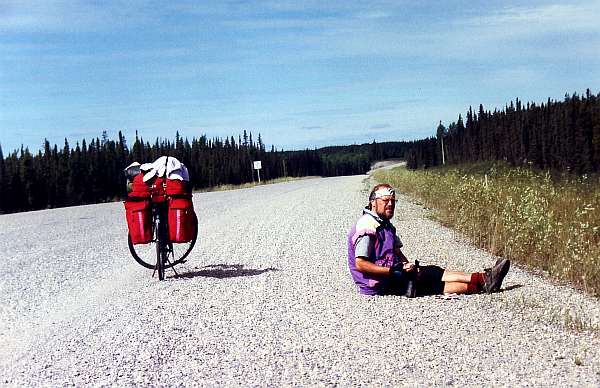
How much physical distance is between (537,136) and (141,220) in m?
83.8

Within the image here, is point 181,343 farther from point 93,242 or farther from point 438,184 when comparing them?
point 438,184

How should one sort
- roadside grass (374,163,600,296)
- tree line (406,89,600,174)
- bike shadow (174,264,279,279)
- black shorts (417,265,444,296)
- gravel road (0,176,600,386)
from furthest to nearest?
tree line (406,89,600,174), bike shadow (174,264,279,279), roadside grass (374,163,600,296), black shorts (417,265,444,296), gravel road (0,176,600,386)

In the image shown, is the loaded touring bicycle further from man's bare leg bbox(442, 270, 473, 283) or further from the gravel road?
man's bare leg bbox(442, 270, 473, 283)

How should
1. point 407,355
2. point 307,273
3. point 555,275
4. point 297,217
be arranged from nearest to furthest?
point 407,355, point 555,275, point 307,273, point 297,217

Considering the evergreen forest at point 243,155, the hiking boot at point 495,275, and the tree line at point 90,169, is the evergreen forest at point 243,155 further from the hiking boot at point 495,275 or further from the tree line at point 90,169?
the hiking boot at point 495,275

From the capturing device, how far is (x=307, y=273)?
34.0 feet

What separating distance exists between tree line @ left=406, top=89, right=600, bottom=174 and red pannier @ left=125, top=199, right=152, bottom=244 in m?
51.8

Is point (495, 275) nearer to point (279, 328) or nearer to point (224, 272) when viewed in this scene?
point (279, 328)

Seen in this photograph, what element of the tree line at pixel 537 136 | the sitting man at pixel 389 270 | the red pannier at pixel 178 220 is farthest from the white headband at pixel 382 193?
the tree line at pixel 537 136

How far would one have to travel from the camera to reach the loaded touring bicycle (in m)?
10.2

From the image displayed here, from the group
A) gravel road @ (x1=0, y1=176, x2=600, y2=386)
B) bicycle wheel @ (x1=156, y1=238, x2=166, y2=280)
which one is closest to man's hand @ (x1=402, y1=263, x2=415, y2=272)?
gravel road @ (x1=0, y1=176, x2=600, y2=386)

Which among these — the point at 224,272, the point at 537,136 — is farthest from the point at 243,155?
the point at 224,272

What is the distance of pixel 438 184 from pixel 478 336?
17.9 meters

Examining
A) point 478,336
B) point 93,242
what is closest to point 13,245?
point 93,242
